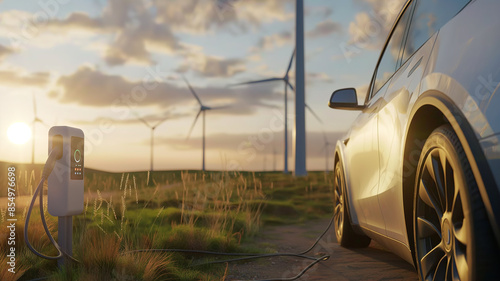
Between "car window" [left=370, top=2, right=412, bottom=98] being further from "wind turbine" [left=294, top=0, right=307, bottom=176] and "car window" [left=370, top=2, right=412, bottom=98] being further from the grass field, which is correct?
"wind turbine" [left=294, top=0, right=307, bottom=176]

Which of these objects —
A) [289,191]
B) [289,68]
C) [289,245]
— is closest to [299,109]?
[289,68]

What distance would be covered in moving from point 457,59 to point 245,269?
9.08 ft

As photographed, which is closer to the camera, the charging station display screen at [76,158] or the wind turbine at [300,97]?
the charging station display screen at [76,158]

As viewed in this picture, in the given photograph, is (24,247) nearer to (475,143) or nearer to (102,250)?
(102,250)

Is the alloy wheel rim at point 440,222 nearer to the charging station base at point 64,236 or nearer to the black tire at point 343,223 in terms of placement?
the black tire at point 343,223

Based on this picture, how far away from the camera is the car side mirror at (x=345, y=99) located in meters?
4.14

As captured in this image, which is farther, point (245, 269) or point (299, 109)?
point (299, 109)

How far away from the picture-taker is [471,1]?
71.7 inches

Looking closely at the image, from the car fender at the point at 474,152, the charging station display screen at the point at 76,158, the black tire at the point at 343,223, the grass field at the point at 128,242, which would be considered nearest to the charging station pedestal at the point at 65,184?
the charging station display screen at the point at 76,158

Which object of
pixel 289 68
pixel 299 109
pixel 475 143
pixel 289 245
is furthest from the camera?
pixel 289 68

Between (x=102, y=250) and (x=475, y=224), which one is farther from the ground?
(x=475, y=224)

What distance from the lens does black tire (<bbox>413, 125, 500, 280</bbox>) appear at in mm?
1578

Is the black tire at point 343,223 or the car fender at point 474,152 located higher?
the car fender at point 474,152

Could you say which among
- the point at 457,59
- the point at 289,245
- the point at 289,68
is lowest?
the point at 289,245
